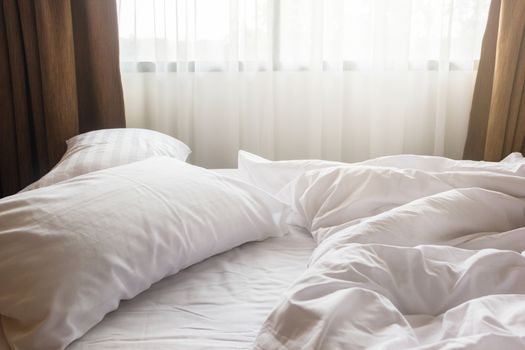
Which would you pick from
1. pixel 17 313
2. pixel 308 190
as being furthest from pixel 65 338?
pixel 308 190

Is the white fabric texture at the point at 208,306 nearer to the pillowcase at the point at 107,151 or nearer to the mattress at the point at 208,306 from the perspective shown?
the mattress at the point at 208,306

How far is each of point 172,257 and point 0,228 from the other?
0.29 metres

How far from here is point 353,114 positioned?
90.7 inches

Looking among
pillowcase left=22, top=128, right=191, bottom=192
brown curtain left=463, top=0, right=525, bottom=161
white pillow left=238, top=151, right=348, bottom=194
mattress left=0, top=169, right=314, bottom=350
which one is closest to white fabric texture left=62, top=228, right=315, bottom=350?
mattress left=0, top=169, right=314, bottom=350

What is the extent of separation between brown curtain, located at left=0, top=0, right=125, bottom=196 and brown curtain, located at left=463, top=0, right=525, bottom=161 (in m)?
1.57

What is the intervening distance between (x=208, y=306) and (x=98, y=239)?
22 cm

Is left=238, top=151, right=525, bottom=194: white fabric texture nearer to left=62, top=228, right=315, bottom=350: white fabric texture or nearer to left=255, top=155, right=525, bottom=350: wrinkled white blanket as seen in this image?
left=255, top=155, right=525, bottom=350: wrinkled white blanket

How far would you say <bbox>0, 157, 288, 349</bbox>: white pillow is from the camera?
0.75 metres

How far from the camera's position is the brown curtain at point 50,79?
2.00 metres

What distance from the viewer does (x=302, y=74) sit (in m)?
2.26

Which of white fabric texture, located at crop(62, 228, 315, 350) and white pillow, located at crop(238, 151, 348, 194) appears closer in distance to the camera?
white fabric texture, located at crop(62, 228, 315, 350)

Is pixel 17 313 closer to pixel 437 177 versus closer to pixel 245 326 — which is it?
pixel 245 326

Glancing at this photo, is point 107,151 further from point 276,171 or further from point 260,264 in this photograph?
point 260,264

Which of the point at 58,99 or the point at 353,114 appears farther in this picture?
the point at 353,114
